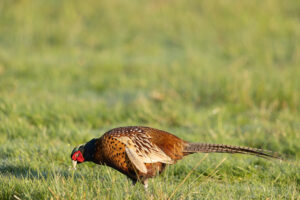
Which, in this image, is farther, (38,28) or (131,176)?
(38,28)

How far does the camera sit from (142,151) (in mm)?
3984

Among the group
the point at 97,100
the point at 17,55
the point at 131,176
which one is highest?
the point at 17,55

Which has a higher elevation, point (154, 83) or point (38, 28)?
point (38, 28)

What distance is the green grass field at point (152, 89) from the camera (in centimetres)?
411

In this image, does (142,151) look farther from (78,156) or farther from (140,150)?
(78,156)

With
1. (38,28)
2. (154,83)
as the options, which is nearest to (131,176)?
(154,83)

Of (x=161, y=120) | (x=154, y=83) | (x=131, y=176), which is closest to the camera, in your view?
(x=131, y=176)

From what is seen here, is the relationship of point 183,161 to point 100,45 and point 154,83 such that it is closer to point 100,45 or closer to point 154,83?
point 154,83

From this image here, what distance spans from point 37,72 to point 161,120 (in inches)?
124

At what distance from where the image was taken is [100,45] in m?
10.4

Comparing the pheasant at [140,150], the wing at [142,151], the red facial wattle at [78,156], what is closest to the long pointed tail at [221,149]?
the pheasant at [140,150]

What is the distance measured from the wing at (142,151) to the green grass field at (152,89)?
0.19 metres

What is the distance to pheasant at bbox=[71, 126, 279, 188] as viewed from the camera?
13.0 ft

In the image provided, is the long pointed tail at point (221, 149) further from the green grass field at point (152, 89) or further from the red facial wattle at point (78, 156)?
the red facial wattle at point (78, 156)
